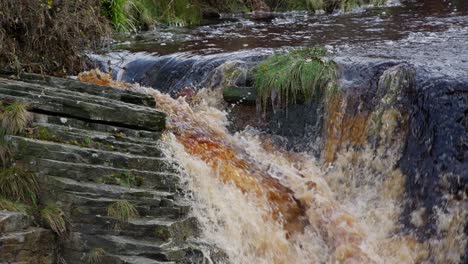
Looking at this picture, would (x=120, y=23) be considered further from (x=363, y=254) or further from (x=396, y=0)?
(x=396, y=0)

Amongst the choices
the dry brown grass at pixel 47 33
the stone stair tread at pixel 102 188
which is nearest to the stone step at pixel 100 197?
the stone stair tread at pixel 102 188

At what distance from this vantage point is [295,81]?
7.27 metres

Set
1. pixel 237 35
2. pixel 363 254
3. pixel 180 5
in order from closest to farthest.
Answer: pixel 363 254
pixel 237 35
pixel 180 5

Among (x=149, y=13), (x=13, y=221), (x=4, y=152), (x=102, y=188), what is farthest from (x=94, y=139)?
(x=149, y=13)

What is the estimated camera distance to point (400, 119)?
6629mm

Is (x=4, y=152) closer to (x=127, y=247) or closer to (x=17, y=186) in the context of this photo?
(x=17, y=186)

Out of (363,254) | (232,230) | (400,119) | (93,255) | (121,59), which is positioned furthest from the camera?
(121,59)

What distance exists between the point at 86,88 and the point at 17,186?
5.75 feet

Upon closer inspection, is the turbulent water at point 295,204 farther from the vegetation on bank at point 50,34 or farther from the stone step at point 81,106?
the vegetation on bank at point 50,34

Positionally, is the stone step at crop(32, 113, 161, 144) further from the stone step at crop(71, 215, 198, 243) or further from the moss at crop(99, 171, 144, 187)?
the stone step at crop(71, 215, 198, 243)

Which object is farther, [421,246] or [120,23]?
[120,23]

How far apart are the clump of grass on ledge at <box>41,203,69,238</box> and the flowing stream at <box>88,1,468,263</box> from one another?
1097 millimetres

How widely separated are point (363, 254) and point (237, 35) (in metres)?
6.61

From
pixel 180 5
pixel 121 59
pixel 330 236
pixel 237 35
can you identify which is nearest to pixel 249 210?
pixel 330 236
